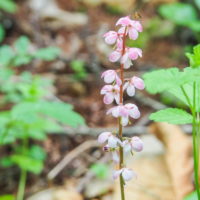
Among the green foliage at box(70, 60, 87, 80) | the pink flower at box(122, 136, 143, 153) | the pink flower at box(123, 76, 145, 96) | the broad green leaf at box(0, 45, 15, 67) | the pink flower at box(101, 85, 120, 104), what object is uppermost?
the green foliage at box(70, 60, 87, 80)

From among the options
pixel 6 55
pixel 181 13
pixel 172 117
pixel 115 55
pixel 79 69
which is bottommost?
pixel 172 117

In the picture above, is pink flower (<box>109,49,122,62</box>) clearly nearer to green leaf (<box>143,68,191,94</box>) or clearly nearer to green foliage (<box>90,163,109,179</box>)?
green leaf (<box>143,68,191,94</box>)

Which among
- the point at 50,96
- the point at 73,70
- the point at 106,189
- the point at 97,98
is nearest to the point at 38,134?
the point at 106,189

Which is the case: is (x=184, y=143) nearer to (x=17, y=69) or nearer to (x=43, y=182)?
(x=43, y=182)

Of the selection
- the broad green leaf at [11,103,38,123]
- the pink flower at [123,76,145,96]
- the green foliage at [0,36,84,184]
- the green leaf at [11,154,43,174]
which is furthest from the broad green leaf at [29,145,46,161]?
the pink flower at [123,76,145,96]

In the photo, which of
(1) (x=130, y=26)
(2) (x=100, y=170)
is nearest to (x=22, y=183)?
(2) (x=100, y=170)

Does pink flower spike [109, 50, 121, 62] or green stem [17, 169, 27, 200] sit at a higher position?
pink flower spike [109, 50, 121, 62]

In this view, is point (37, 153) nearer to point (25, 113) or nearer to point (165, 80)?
point (25, 113)
